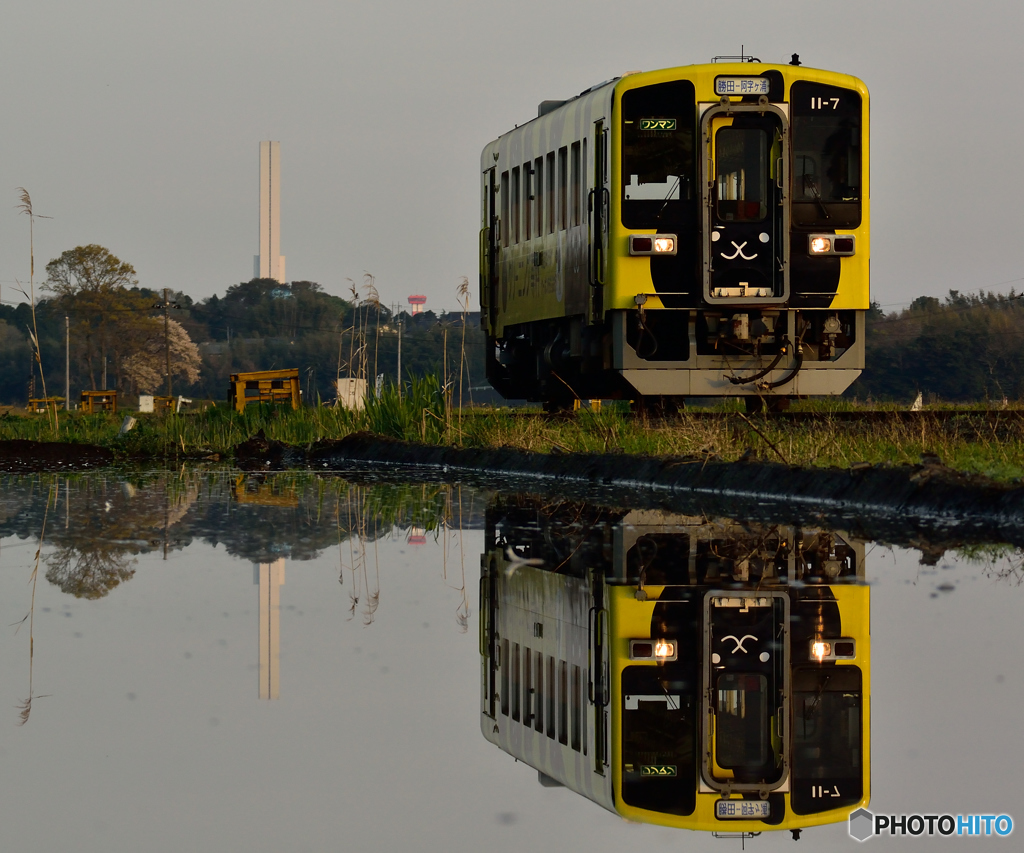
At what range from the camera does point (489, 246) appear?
22062mm

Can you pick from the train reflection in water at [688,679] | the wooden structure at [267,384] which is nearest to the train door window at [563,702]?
the train reflection in water at [688,679]

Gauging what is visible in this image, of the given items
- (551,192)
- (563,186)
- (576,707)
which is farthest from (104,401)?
(576,707)

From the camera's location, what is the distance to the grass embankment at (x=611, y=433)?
12312mm

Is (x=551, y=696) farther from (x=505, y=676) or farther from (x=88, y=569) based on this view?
(x=88, y=569)

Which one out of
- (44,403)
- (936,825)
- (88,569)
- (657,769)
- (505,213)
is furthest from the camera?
(44,403)

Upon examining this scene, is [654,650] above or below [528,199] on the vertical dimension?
below

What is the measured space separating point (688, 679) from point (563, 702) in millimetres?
380

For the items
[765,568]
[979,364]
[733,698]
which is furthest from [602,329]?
[979,364]

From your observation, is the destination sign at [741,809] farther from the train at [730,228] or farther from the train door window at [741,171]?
the train door window at [741,171]

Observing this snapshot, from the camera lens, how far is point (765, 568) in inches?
288

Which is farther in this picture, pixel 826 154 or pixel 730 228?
pixel 826 154

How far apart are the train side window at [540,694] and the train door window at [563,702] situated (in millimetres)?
49

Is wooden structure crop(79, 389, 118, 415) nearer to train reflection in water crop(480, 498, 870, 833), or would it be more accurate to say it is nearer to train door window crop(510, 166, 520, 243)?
train door window crop(510, 166, 520, 243)

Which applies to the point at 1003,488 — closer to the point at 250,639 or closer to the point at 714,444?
the point at 714,444
